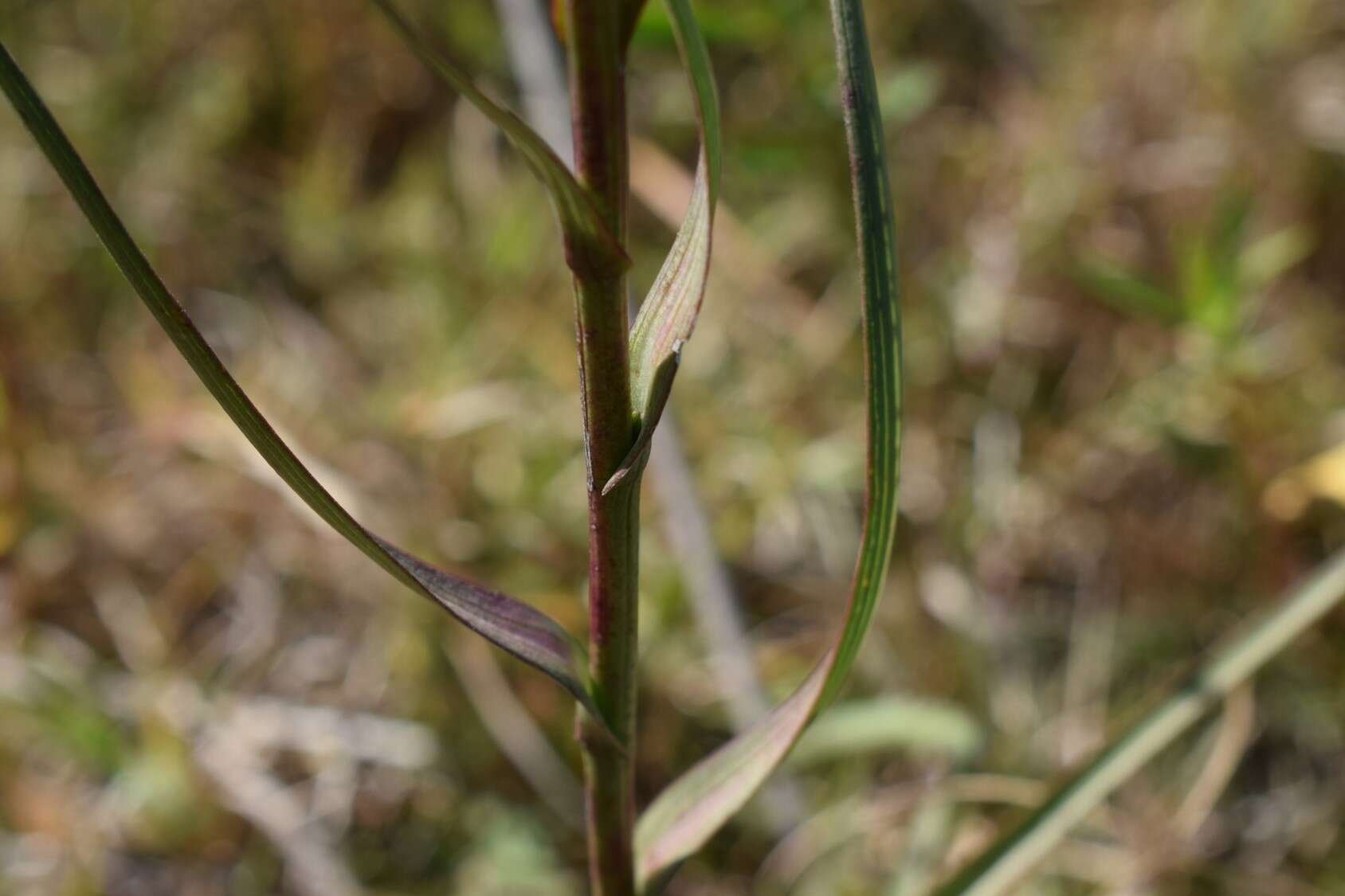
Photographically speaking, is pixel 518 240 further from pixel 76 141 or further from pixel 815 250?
pixel 76 141

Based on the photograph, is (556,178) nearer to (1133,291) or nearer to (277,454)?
(277,454)

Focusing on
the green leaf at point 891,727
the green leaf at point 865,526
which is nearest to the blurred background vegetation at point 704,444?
the green leaf at point 891,727

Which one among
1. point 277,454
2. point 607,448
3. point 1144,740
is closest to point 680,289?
point 607,448

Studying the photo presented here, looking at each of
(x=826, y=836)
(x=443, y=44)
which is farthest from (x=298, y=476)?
(x=443, y=44)

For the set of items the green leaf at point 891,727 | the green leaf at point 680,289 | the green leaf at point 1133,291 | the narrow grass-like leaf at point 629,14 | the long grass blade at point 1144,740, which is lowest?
the green leaf at point 891,727

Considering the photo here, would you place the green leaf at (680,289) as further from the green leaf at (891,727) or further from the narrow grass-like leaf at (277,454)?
the green leaf at (891,727)

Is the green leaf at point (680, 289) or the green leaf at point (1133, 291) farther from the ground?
the green leaf at point (680, 289)

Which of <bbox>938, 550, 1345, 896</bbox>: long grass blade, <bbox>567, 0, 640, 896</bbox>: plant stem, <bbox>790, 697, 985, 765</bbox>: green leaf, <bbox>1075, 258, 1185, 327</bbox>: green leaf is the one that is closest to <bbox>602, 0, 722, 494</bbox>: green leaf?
<bbox>567, 0, 640, 896</bbox>: plant stem
